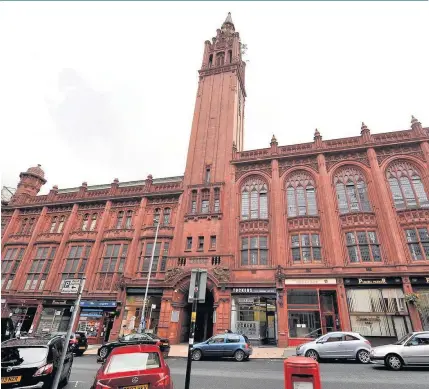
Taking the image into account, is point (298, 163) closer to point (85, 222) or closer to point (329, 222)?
point (329, 222)

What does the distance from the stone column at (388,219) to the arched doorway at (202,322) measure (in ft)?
51.2

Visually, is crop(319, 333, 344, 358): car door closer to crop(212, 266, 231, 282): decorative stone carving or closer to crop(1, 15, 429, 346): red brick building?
crop(1, 15, 429, 346): red brick building

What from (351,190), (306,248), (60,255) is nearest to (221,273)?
(306,248)

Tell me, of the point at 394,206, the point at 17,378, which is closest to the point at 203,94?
the point at 394,206

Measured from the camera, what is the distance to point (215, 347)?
651 inches

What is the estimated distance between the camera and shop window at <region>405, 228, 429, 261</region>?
72.7 feet

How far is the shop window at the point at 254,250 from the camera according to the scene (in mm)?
25469

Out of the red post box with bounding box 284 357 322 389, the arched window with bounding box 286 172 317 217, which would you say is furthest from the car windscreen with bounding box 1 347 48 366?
the arched window with bounding box 286 172 317 217

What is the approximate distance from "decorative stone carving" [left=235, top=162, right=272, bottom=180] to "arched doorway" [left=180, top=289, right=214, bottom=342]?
12.5m

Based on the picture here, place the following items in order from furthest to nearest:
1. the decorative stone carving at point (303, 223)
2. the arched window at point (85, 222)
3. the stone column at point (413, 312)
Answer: the arched window at point (85, 222)
the decorative stone carving at point (303, 223)
the stone column at point (413, 312)

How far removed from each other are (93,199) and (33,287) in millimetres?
11333

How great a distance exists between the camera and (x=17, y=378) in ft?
28.1

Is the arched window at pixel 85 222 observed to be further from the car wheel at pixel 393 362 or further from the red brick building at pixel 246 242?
the car wheel at pixel 393 362

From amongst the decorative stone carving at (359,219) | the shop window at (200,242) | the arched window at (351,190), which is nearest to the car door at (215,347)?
the shop window at (200,242)
